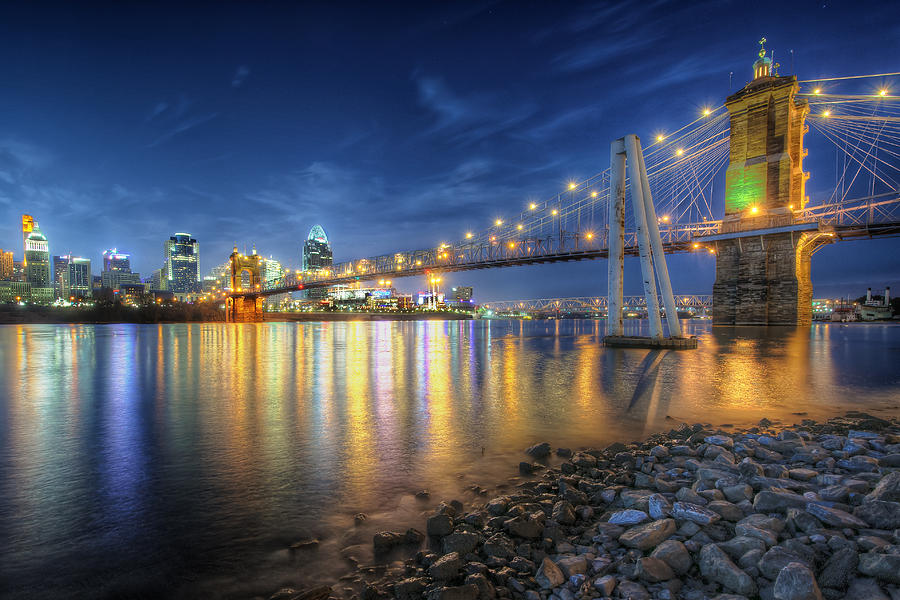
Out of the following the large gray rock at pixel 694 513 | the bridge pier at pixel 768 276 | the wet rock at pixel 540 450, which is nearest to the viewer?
the large gray rock at pixel 694 513

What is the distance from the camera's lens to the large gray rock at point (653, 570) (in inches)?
104

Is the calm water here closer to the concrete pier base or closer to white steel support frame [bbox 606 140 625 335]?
the concrete pier base

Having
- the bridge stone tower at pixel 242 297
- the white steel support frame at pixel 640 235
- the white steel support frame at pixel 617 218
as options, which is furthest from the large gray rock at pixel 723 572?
the bridge stone tower at pixel 242 297

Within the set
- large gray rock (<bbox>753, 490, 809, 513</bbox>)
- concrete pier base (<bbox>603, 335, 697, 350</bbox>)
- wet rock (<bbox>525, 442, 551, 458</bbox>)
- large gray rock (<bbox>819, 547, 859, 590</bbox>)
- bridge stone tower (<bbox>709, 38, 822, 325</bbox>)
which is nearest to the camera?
large gray rock (<bbox>819, 547, 859, 590</bbox>)

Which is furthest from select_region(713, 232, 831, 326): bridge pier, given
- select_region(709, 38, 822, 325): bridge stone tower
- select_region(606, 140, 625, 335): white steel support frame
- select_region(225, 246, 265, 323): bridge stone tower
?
select_region(225, 246, 265, 323): bridge stone tower

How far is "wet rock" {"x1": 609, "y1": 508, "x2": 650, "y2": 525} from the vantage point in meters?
3.33

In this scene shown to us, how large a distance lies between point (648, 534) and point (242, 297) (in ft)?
292

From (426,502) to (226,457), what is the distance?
308 cm

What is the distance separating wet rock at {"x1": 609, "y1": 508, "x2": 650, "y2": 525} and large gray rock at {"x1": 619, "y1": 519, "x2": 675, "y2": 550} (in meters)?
0.14

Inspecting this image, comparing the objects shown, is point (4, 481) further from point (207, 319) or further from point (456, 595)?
point (207, 319)

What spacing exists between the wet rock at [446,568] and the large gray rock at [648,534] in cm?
123

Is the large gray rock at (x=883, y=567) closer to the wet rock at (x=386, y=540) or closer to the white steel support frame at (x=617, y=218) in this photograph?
Answer: the wet rock at (x=386, y=540)

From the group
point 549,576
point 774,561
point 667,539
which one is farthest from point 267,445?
point 774,561

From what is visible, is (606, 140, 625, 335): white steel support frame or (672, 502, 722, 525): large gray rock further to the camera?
(606, 140, 625, 335): white steel support frame
